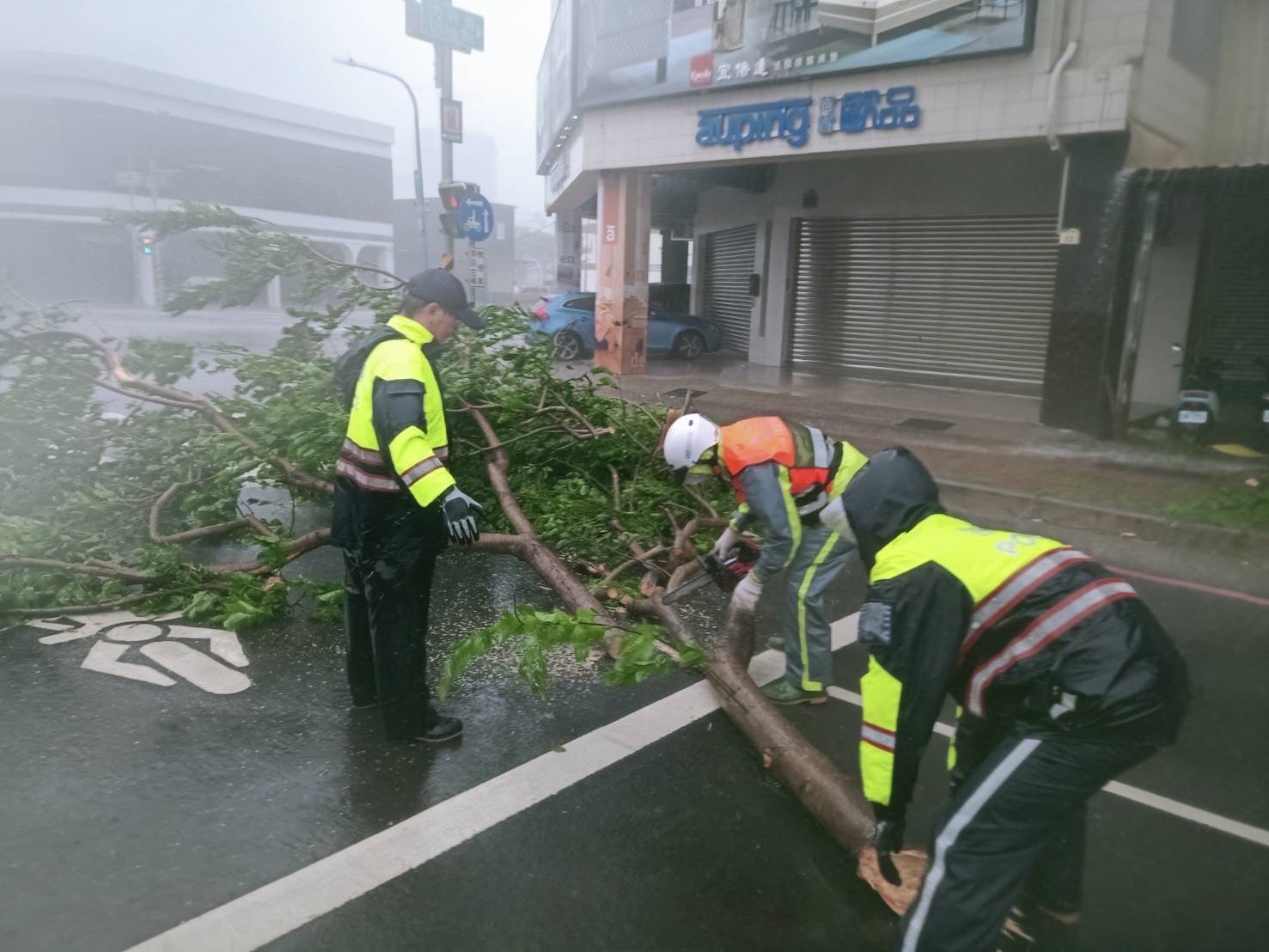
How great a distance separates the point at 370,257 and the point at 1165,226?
8485mm

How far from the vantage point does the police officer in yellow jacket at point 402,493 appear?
3.42 metres

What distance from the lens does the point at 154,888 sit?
9.36 feet

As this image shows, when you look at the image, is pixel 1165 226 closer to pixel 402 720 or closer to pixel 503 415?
pixel 503 415

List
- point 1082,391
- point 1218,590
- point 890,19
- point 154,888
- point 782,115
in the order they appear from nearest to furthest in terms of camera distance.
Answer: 1. point 154,888
2. point 1218,590
3. point 1082,391
4. point 890,19
5. point 782,115

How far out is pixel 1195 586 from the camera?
20.0 feet

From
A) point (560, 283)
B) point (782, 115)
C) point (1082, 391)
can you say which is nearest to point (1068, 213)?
point (1082, 391)

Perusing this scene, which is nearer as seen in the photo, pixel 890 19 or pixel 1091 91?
pixel 1091 91

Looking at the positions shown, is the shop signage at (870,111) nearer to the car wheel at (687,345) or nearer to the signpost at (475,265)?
the signpost at (475,265)

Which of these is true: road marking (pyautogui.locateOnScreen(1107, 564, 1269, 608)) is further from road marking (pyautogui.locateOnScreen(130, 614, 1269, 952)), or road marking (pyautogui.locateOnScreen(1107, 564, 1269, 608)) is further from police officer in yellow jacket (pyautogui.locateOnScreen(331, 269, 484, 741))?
police officer in yellow jacket (pyautogui.locateOnScreen(331, 269, 484, 741))

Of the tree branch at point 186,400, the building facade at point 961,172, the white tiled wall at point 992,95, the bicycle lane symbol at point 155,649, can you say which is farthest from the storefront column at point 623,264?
the bicycle lane symbol at point 155,649

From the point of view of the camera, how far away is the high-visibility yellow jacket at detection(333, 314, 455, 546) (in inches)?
134

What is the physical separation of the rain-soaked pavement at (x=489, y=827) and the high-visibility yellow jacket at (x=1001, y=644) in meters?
0.92

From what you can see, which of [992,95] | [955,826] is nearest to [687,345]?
[992,95]

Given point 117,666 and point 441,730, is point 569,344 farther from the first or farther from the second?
point 441,730
